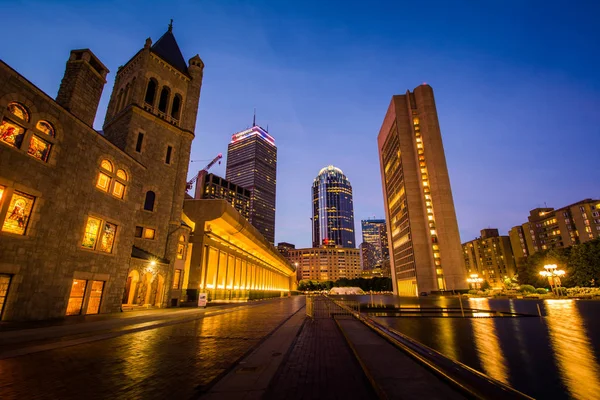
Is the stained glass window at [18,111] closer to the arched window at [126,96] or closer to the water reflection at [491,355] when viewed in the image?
the arched window at [126,96]

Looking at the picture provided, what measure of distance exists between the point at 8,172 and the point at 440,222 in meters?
78.3

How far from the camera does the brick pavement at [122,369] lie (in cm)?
397

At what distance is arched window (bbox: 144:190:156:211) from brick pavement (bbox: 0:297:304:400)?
17008 mm

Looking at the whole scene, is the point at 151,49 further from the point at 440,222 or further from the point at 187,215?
the point at 440,222

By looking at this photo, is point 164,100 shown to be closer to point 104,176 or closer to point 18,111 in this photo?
Answer: point 104,176

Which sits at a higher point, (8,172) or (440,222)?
(440,222)

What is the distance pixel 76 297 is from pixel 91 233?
3.62 metres

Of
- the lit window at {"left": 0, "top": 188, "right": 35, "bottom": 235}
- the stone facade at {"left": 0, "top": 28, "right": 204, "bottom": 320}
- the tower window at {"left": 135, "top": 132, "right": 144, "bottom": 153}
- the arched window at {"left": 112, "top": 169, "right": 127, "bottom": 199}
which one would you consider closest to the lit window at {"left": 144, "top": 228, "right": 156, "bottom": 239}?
the stone facade at {"left": 0, "top": 28, "right": 204, "bottom": 320}

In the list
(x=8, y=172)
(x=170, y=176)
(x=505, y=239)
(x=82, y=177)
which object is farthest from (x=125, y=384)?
(x=505, y=239)

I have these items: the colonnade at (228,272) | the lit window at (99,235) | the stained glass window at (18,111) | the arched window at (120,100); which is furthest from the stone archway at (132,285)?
the arched window at (120,100)

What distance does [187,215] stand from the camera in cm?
2698

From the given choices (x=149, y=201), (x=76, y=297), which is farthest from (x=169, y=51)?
(x=76, y=297)

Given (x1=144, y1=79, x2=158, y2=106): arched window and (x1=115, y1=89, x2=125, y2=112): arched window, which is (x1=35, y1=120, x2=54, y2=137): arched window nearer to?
(x1=144, y1=79, x2=158, y2=106): arched window

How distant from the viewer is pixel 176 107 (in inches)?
1152
